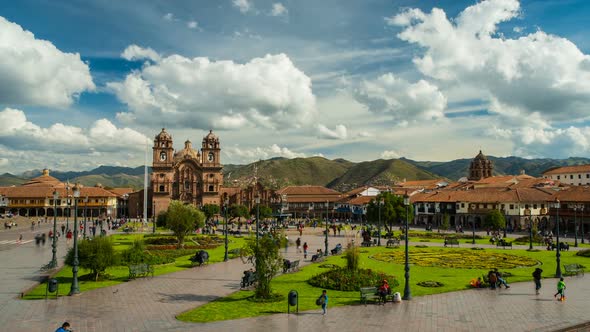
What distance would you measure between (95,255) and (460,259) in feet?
84.7

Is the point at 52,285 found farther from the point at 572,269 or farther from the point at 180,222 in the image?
the point at 572,269

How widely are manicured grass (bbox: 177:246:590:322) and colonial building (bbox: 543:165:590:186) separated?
101516 millimetres

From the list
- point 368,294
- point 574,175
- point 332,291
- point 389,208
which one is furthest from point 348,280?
point 574,175

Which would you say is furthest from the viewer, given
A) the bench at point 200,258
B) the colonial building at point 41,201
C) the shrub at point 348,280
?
the colonial building at point 41,201

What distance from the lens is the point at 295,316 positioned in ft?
58.2

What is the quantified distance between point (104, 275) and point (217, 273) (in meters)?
6.65

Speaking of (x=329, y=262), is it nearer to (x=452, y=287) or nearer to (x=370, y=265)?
(x=370, y=265)

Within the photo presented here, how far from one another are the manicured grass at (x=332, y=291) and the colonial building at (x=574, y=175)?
101516 millimetres

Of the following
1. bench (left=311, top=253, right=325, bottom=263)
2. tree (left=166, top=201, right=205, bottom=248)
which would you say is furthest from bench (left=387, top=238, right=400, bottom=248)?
tree (left=166, top=201, right=205, bottom=248)

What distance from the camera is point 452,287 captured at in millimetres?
23234

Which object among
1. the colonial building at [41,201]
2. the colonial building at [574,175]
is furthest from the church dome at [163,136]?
the colonial building at [574,175]

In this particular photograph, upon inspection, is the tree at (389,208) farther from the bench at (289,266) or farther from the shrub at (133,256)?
the shrub at (133,256)

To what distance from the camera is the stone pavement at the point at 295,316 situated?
16.3 m

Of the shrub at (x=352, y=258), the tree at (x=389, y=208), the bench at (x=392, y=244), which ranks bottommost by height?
the bench at (x=392, y=244)
